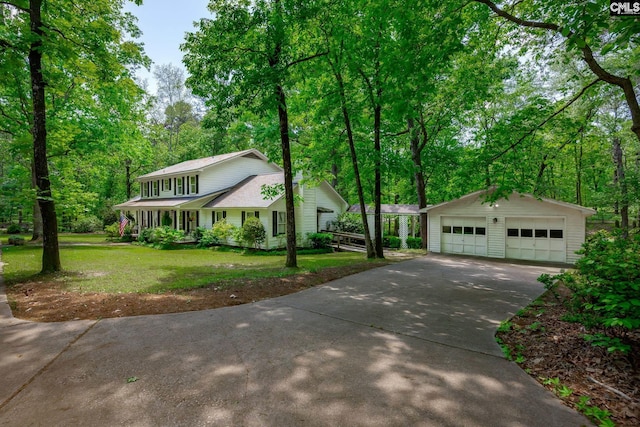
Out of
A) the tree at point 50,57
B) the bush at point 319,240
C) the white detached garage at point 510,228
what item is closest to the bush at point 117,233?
the tree at point 50,57

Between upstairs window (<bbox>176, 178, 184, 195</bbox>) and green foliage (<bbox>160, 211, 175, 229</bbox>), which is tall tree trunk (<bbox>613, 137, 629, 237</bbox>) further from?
green foliage (<bbox>160, 211, 175, 229</bbox>)

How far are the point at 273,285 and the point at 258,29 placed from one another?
29.1ft

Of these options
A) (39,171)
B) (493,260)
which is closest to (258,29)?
(39,171)

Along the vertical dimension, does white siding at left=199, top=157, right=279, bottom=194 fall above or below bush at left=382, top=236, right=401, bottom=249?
above

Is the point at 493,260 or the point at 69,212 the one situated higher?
the point at 69,212

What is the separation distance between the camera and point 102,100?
17859mm

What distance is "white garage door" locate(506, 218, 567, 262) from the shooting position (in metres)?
14.2

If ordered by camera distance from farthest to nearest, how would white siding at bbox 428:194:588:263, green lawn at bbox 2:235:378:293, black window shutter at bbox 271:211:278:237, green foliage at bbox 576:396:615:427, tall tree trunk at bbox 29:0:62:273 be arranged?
1. black window shutter at bbox 271:211:278:237
2. white siding at bbox 428:194:588:263
3. tall tree trunk at bbox 29:0:62:273
4. green lawn at bbox 2:235:378:293
5. green foliage at bbox 576:396:615:427

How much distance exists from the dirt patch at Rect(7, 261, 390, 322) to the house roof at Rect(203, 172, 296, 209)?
30.8 ft

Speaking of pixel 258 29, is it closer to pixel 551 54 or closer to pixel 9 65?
pixel 9 65

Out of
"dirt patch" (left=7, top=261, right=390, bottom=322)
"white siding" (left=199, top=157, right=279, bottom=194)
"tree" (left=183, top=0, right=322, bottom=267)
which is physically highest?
"tree" (left=183, top=0, right=322, bottom=267)

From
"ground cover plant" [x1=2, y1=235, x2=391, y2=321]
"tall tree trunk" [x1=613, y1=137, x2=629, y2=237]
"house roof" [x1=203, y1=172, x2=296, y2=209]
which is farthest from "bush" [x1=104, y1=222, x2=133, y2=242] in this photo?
"tall tree trunk" [x1=613, y1=137, x2=629, y2=237]

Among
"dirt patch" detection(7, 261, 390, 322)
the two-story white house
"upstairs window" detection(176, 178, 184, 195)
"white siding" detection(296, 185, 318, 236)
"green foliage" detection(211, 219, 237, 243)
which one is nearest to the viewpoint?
"dirt patch" detection(7, 261, 390, 322)

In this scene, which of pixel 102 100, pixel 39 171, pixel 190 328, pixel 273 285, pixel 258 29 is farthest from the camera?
pixel 102 100
